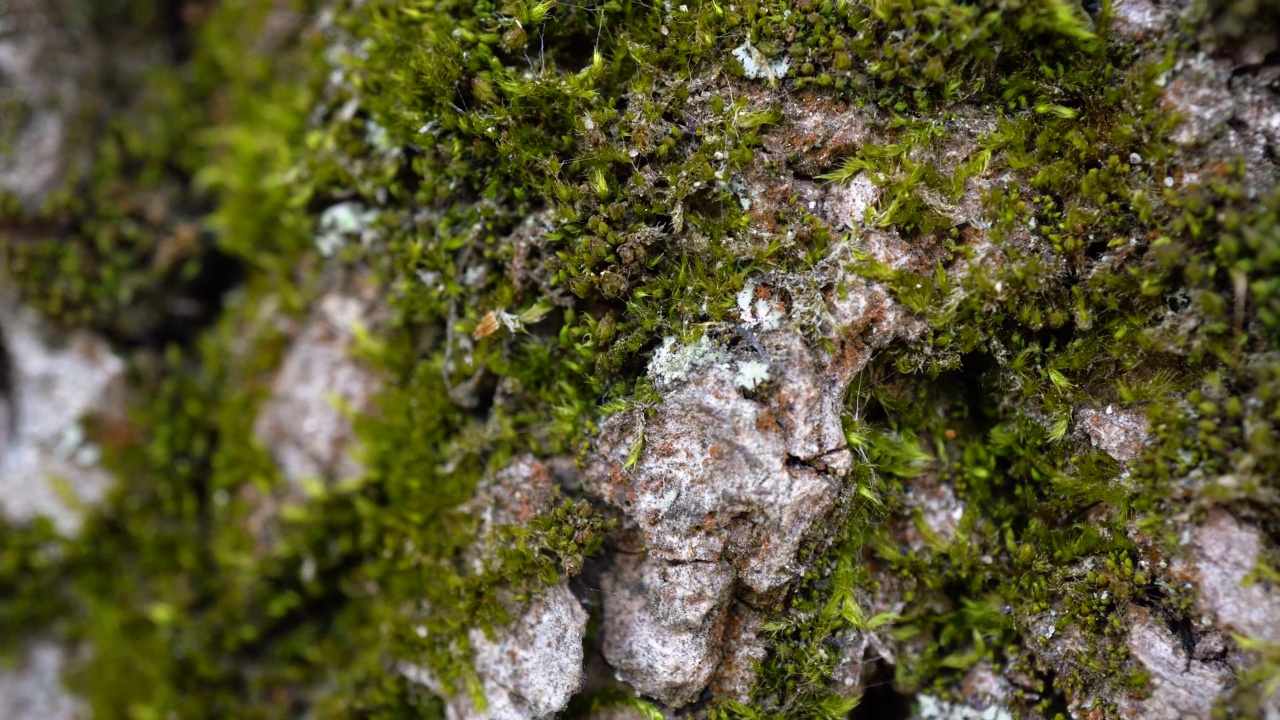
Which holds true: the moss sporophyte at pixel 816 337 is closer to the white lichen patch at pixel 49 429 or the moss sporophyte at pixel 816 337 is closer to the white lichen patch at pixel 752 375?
the white lichen patch at pixel 752 375

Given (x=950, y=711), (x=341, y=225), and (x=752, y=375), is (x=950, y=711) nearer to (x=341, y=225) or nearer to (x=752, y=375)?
(x=752, y=375)

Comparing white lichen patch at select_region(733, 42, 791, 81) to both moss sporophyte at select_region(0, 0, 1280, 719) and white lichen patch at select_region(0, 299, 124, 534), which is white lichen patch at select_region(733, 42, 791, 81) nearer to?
moss sporophyte at select_region(0, 0, 1280, 719)

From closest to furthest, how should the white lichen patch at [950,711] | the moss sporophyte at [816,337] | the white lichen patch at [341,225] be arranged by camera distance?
1. the moss sporophyte at [816,337]
2. the white lichen patch at [950,711]
3. the white lichen patch at [341,225]

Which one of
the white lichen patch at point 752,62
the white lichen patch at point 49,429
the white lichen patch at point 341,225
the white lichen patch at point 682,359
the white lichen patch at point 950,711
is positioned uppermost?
the white lichen patch at point 752,62

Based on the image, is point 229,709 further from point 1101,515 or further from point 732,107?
point 1101,515

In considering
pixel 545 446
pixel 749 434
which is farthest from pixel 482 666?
pixel 749 434

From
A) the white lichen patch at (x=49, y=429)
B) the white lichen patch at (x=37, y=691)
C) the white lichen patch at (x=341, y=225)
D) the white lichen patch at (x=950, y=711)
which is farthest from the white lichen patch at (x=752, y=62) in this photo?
the white lichen patch at (x=37, y=691)

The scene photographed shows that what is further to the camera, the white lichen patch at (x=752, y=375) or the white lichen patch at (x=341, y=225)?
the white lichen patch at (x=341, y=225)

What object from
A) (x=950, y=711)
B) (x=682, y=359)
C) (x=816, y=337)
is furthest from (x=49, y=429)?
(x=950, y=711)
